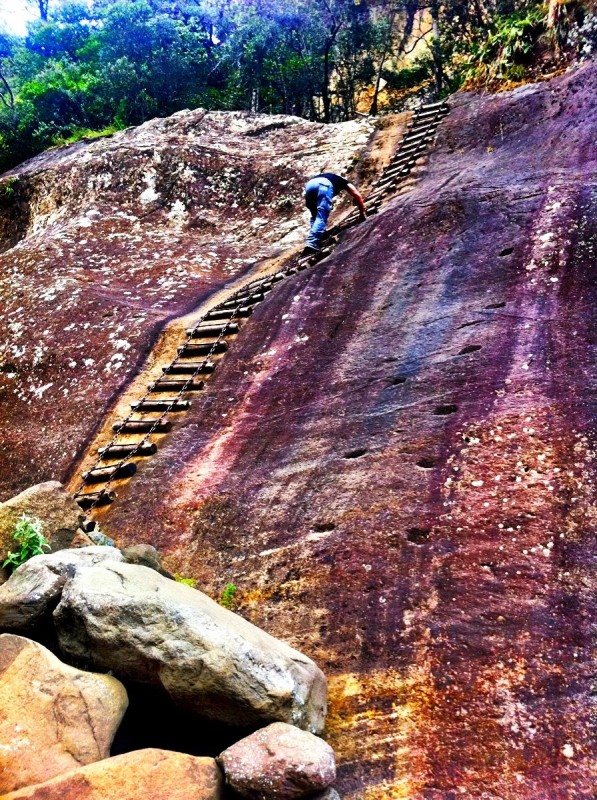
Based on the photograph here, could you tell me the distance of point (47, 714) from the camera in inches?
141

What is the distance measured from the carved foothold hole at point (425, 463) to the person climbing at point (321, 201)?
20.6 ft

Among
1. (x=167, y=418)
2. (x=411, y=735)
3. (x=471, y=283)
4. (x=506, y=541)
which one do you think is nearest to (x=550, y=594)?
(x=506, y=541)

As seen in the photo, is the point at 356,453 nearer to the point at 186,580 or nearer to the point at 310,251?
the point at 186,580

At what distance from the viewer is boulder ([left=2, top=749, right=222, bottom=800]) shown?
3193 millimetres

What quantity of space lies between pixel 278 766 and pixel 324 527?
2551 millimetres

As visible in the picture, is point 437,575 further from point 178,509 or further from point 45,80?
point 45,80

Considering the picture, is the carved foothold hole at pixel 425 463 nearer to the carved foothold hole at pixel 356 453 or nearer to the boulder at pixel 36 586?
the carved foothold hole at pixel 356 453

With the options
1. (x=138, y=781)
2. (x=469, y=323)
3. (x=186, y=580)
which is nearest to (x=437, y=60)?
(x=469, y=323)

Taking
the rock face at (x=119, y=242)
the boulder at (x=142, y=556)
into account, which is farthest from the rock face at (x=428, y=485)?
the rock face at (x=119, y=242)

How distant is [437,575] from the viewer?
4941mm

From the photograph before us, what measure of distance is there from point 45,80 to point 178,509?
1026 inches

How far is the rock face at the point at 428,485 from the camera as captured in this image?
4070 mm

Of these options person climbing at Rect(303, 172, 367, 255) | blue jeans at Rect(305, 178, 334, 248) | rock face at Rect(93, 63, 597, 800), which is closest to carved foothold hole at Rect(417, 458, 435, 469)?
rock face at Rect(93, 63, 597, 800)

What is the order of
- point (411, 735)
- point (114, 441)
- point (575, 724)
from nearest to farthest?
point (575, 724) < point (411, 735) < point (114, 441)
